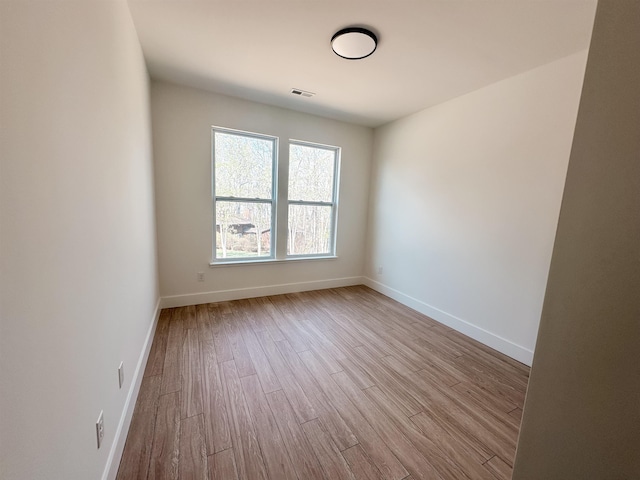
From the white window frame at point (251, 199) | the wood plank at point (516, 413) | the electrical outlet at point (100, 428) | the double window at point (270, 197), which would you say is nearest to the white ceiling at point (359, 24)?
the white window frame at point (251, 199)

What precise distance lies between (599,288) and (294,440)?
1561mm

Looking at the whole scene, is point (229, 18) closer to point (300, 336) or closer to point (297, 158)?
point (297, 158)

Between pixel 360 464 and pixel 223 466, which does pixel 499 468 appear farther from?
pixel 223 466

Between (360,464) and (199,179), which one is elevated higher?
(199,179)

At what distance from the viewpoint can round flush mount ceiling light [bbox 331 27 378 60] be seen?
1828 millimetres

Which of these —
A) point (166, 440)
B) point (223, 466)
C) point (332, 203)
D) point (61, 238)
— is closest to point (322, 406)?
point (223, 466)

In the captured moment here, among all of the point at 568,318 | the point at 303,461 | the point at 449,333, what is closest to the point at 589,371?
the point at 568,318

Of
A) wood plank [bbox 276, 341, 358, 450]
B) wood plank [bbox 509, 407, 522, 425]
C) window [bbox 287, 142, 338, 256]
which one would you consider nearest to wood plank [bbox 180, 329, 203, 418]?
wood plank [bbox 276, 341, 358, 450]

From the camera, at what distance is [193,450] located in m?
1.36

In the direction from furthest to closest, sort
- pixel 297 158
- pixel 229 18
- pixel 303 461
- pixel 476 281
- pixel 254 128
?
pixel 297 158 → pixel 254 128 → pixel 476 281 → pixel 229 18 → pixel 303 461

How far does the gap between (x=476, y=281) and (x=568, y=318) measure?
91.5 inches

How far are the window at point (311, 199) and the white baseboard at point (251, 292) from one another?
0.49 metres

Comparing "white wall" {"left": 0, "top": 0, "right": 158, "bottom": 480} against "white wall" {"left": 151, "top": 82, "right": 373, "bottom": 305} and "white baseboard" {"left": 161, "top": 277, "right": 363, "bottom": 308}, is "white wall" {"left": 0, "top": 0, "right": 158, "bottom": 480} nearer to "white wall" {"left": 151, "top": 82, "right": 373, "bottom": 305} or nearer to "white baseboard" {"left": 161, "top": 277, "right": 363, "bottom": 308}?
"white wall" {"left": 151, "top": 82, "right": 373, "bottom": 305}

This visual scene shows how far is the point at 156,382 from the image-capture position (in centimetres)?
184
